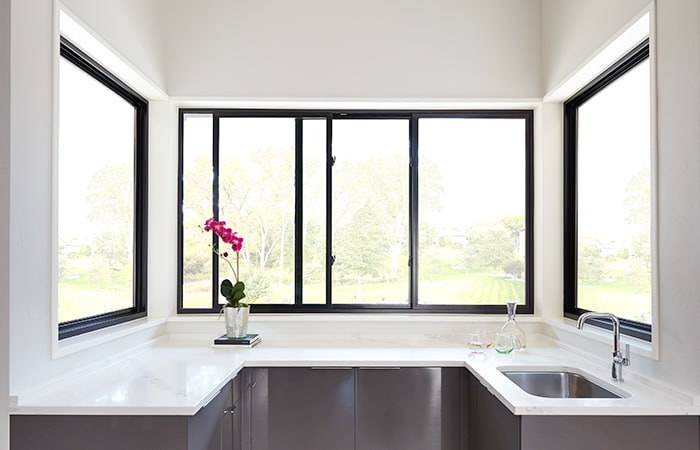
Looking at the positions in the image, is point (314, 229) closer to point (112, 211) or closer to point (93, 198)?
point (112, 211)

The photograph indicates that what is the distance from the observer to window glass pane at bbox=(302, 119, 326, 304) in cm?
343

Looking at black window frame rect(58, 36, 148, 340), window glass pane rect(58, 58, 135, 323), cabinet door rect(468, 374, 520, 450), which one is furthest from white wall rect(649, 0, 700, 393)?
black window frame rect(58, 36, 148, 340)

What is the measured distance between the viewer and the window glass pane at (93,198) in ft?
7.81

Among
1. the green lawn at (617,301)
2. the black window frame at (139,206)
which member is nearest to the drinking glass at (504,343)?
the green lawn at (617,301)

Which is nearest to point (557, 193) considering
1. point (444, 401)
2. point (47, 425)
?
point (444, 401)

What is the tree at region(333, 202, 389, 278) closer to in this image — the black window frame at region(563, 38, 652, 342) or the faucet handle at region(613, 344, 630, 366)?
the black window frame at region(563, 38, 652, 342)

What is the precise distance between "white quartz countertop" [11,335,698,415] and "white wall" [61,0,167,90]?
4.85 ft

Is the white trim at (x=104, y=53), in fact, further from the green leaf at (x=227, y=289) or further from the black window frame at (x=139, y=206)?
the green leaf at (x=227, y=289)

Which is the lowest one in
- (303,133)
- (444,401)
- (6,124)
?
(444,401)

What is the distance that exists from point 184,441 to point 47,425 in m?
0.47

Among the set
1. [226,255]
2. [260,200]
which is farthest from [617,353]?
[260,200]

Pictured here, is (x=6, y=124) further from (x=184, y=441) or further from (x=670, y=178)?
(x=670, y=178)

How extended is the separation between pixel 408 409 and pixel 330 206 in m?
1.32

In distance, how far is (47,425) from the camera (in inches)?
73.9
